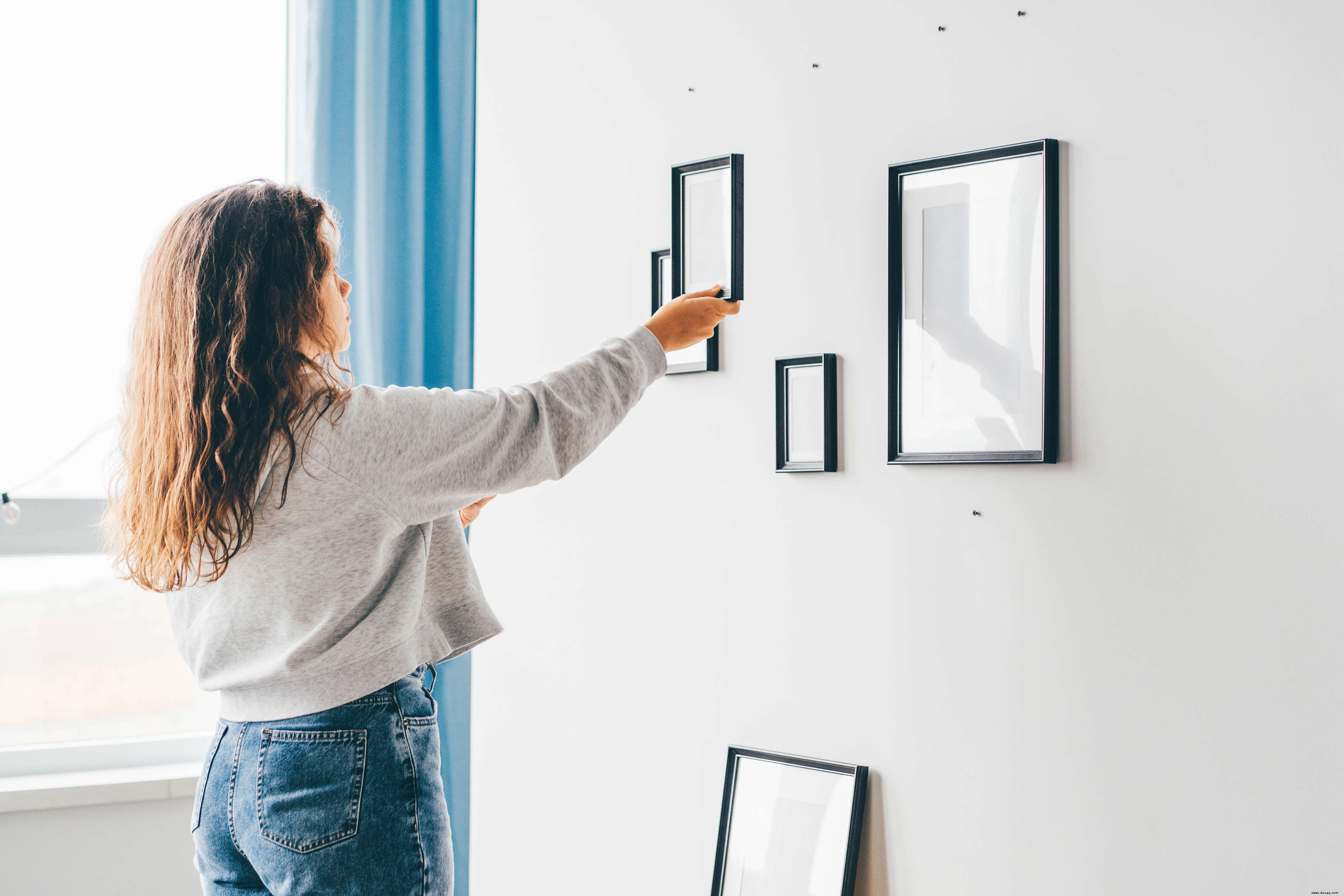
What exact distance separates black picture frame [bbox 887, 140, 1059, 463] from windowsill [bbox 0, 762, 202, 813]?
148 cm

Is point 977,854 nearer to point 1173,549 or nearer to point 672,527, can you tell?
point 1173,549

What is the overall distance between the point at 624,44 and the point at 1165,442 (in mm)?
1019

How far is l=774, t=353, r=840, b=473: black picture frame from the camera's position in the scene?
1293 mm

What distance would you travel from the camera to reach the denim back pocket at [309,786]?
0.94 meters

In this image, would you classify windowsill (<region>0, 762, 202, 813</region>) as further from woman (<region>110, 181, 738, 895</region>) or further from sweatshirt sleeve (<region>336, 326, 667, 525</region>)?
sweatshirt sleeve (<region>336, 326, 667, 525</region>)

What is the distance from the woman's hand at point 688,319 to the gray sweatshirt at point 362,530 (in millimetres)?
105

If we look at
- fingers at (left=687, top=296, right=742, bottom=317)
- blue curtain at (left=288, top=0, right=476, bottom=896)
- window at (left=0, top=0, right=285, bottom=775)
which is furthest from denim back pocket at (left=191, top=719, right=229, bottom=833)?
window at (left=0, top=0, right=285, bottom=775)

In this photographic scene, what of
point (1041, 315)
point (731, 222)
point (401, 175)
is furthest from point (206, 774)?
point (401, 175)

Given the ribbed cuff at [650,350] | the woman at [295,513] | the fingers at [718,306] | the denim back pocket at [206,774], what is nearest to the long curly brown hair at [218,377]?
the woman at [295,513]

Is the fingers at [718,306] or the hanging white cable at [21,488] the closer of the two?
the fingers at [718,306]

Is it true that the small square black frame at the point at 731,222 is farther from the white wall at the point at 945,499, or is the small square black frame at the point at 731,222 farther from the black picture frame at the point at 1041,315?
the black picture frame at the point at 1041,315

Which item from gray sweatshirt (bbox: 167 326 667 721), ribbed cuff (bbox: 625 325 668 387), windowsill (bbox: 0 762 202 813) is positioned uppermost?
ribbed cuff (bbox: 625 325 668 387)

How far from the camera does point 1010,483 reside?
115 cm

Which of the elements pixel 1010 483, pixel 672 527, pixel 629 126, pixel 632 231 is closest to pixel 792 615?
pixel 672 527
